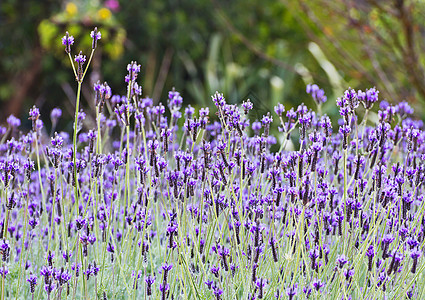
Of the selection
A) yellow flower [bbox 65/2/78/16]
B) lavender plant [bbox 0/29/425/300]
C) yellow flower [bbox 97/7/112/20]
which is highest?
yellow flower [bbox 65/2/78/16]

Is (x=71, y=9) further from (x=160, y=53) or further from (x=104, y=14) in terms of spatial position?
(x=160, y=53)

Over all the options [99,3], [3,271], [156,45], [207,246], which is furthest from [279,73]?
[3,271]

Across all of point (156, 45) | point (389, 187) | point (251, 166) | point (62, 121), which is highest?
point (156, 45)

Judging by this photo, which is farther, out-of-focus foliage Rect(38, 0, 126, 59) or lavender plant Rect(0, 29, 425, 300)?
out-of-focus foliage Rect(38, 0, 126, 59)

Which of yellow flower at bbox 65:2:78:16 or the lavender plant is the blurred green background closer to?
yellow flower at bbox 65:2:78:16

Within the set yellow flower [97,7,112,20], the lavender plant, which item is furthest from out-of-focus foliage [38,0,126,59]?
the lavender plant

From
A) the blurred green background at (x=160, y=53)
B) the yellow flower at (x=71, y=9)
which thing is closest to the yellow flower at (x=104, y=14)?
the blurred green background at (x=160, y=53)

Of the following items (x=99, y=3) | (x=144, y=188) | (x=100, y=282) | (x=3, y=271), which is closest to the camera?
(x=3, y=271)

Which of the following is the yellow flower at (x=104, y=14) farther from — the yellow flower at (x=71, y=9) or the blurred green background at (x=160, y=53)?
the yellow flower at (x=71, y=9)

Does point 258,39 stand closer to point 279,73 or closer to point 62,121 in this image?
point 279,73

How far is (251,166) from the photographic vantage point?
2.11 metres

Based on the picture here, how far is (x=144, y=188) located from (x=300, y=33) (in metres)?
7.43

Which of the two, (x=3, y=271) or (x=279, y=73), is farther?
(x=279, y=73)

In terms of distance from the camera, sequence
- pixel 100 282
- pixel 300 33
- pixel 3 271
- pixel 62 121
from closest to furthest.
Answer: pixel 3 271 < pixel 100 282 < pixel 62 121 < pixel 300 33
